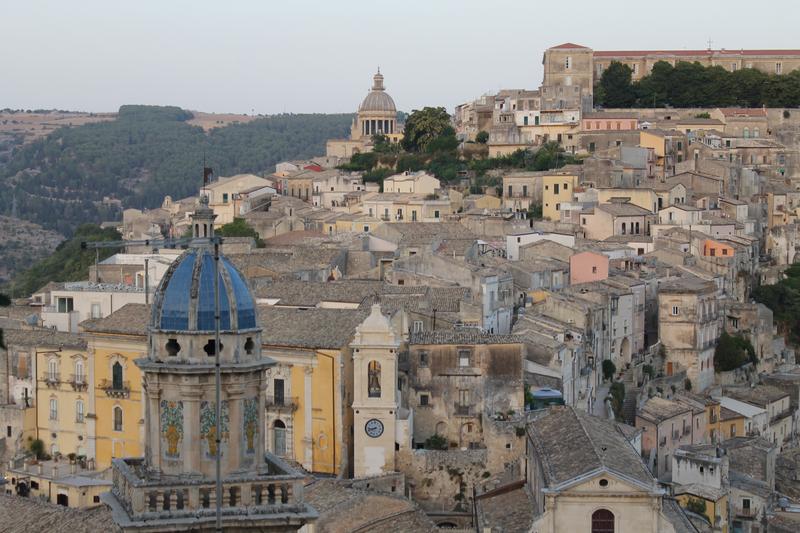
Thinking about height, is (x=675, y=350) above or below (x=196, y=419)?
below

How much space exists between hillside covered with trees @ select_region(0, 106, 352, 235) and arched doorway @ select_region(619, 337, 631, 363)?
7512 centimetres

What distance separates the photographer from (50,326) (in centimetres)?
4438

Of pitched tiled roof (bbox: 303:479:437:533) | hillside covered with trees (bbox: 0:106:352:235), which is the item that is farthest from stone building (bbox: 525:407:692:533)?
hillside covered with trees (bbox: 0:106:352:235)

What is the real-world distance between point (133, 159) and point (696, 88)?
266ft

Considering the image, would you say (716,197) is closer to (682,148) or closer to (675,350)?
(682,148)

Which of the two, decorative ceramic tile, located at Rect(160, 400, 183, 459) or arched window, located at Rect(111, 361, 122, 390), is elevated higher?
decorative ceramic tile, located at Rect(160, 400, 183, 459)

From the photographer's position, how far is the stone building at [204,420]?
53.9ft

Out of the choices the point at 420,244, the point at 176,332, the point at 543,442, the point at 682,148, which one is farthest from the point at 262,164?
the point at 176,332

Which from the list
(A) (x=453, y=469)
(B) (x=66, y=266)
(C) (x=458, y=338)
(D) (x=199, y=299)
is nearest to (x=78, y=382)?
(C) (x=458, y=338)

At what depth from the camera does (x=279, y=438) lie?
35.9 m

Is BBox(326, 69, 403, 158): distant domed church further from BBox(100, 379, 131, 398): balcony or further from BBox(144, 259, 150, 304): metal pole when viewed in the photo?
BBox(100, 379, 131, 398): balcony

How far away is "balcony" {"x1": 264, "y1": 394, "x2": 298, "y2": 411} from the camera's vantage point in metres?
35.7

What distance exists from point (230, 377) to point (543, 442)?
53.7ft

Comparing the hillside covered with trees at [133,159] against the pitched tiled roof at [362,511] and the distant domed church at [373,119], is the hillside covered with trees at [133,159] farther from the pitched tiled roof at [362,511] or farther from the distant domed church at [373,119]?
the pitched tiled roof at [362,511]
